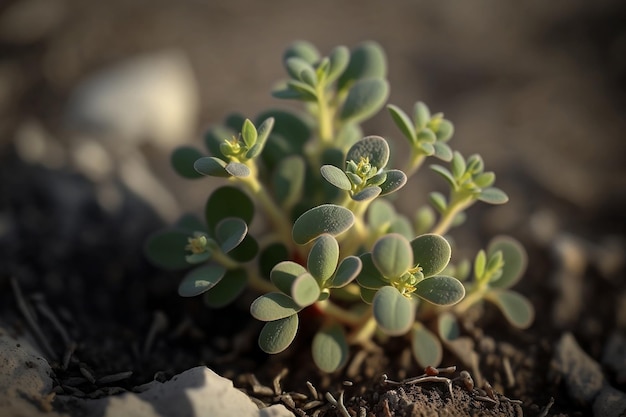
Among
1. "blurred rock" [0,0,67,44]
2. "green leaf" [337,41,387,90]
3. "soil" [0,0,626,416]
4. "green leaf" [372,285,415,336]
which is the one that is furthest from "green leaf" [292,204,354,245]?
"blurred rock" [0,0,67,44]

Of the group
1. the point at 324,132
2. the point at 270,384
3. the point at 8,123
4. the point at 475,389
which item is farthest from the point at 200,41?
the point at 475,389

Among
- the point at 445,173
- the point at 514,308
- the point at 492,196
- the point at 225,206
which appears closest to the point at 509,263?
the point at 514,308

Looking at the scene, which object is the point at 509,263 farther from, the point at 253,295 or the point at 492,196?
the point at 253,295

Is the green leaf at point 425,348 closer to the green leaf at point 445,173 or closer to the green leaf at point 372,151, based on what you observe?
the green leaf at point 445,173

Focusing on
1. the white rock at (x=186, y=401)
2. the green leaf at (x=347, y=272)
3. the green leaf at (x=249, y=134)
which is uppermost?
the green leaf at (x=249, y=134)

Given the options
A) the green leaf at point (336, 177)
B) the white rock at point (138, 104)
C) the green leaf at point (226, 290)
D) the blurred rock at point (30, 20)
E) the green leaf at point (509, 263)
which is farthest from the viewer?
the blurred rock at point (30, 20)

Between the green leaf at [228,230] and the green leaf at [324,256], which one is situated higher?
the green leaf at [324,256]

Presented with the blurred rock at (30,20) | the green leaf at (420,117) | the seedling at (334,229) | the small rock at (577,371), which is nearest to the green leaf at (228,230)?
the seedling at (334,229)

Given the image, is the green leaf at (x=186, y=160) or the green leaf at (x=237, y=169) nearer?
the green leaf at (x=237, y=169)
